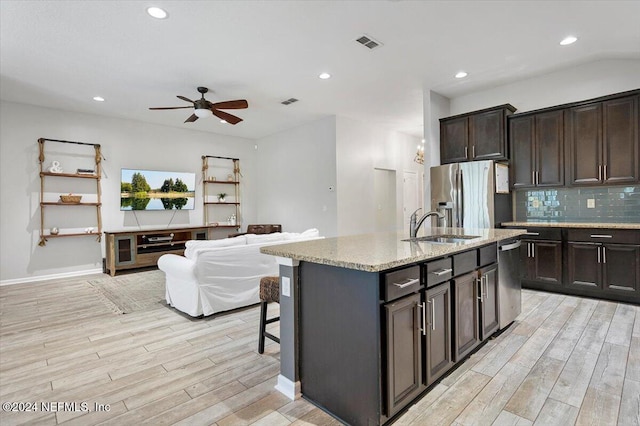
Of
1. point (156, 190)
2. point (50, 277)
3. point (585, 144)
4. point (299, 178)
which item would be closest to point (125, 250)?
point (50, 277)

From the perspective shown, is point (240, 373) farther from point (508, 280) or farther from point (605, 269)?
point (605, 269)

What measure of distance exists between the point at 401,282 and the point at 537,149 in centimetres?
404

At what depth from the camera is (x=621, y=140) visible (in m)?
3.88

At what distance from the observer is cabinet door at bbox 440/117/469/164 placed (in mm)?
4980

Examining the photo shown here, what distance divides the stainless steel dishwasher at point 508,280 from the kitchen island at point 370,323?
73 centimetres

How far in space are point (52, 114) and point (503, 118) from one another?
775cm

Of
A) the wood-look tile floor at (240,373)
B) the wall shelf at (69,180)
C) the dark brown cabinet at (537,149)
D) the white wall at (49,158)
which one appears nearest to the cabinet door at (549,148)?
the dark brown cabinet at (537,149)

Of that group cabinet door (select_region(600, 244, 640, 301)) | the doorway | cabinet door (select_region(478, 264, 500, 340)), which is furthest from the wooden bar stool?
the doorway

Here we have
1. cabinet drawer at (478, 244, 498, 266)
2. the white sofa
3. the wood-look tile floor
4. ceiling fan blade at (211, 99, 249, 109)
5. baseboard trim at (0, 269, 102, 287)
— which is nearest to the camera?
the wood-look tile floor

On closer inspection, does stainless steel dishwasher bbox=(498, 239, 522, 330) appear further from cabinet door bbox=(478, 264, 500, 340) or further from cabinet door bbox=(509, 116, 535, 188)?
cabinet door bbox=(509, 116, 535, 188)

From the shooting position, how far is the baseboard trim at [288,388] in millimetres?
2023

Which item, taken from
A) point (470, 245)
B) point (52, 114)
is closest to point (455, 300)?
point (470, 245)

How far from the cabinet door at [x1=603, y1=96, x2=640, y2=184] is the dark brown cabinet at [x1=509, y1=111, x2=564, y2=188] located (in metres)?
0.46

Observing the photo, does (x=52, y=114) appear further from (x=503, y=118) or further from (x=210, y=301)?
(x=503, y=118)
